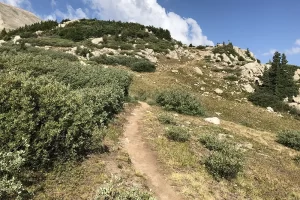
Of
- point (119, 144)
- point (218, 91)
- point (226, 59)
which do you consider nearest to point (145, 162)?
point (119, 144)

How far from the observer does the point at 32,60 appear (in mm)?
18156

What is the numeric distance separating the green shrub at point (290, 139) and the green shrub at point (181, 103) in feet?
20.9

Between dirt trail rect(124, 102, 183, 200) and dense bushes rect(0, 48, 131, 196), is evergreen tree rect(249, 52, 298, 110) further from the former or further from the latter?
dense bushes rect(0, 48, 131, 196)

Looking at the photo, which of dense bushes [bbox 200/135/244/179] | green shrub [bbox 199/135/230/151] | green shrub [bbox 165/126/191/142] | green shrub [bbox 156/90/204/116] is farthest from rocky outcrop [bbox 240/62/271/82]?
dense bushes [bbox 200/135/244/179]

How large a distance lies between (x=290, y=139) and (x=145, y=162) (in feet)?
44.0

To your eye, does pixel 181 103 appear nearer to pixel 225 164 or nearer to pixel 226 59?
pixel 225 164

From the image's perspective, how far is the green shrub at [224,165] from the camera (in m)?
12.3

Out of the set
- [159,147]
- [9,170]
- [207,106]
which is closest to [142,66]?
[207,106]

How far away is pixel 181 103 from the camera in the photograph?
2423 centimetres

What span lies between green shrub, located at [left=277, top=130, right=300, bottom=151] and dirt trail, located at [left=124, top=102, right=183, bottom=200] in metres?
11.1

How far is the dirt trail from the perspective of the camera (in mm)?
10179

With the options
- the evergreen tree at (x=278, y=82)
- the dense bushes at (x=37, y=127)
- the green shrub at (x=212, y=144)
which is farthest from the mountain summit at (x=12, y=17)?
the dense bushes at (x=37, y=127)

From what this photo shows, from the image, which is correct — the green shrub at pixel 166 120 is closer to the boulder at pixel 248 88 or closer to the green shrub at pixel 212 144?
the green shrub at pixel 212 144

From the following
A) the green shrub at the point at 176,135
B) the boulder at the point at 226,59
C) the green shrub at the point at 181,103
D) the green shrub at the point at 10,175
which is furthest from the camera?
the boulder at the point at 226,59
